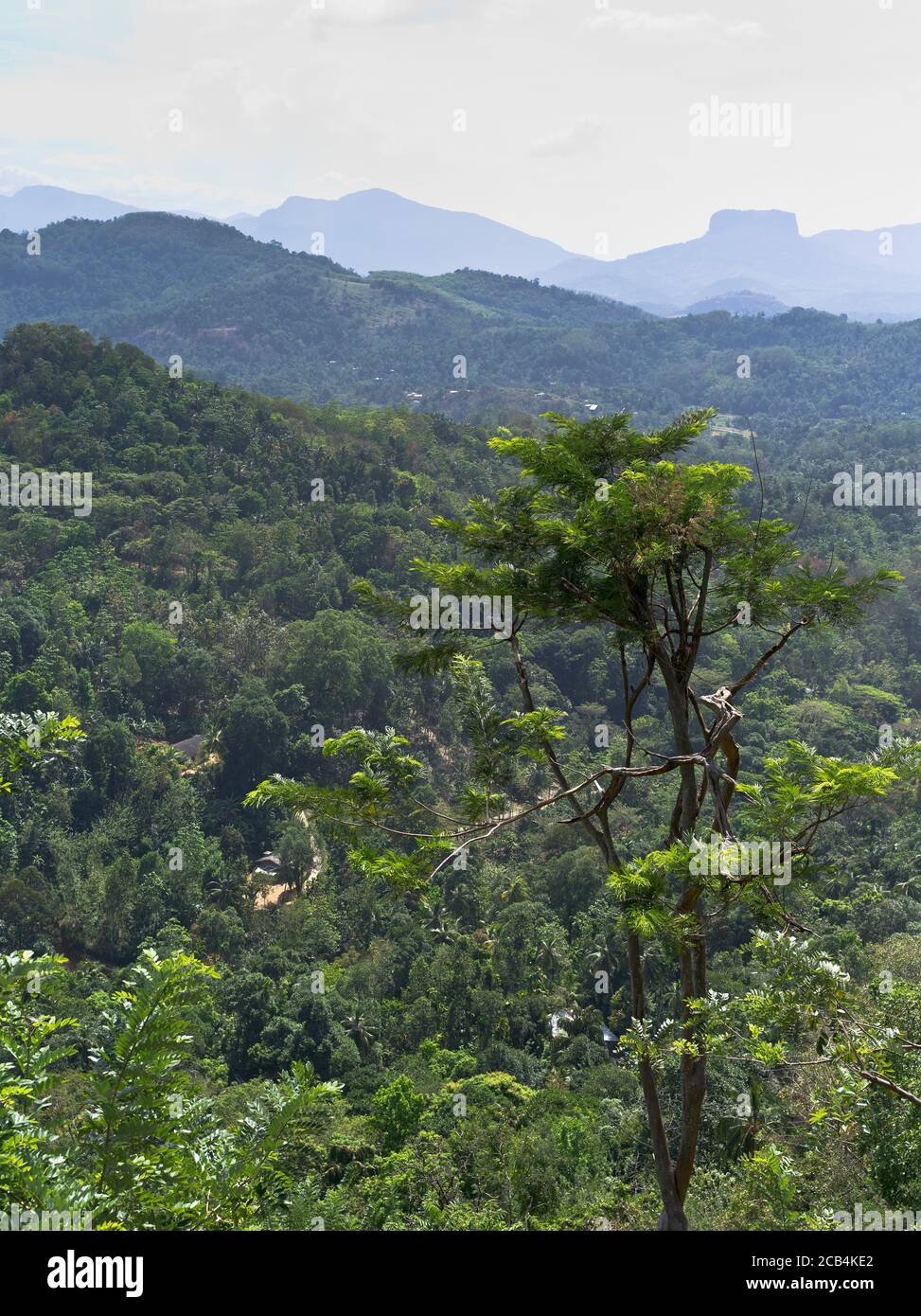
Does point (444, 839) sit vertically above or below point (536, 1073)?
above

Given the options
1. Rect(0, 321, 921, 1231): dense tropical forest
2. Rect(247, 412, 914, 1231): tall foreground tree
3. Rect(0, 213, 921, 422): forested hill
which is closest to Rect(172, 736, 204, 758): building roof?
Rect(0, 321, 921, 1231): dense tropical forest

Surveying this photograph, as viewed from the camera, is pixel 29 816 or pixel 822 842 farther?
pixel 822 842

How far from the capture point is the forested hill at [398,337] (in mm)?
139375

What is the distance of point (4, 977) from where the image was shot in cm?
454

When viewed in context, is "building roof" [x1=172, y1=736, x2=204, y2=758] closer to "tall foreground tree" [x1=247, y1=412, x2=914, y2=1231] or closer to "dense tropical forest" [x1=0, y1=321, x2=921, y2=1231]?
"dense tropical forest" [x1=0, y1=321, x2=921, y2=1231]

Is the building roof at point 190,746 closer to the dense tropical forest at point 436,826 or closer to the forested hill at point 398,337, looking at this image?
the dense tropical forest at point 436,826

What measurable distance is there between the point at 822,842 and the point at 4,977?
31983mm

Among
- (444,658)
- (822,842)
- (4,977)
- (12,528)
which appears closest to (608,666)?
(822,842)

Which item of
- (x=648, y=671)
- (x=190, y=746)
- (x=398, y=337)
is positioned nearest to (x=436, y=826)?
(x=648, y=671)

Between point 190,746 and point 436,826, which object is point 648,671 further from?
point 190,746

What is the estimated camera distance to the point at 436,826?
304 inches

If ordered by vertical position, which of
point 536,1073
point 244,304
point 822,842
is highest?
point 244,304
